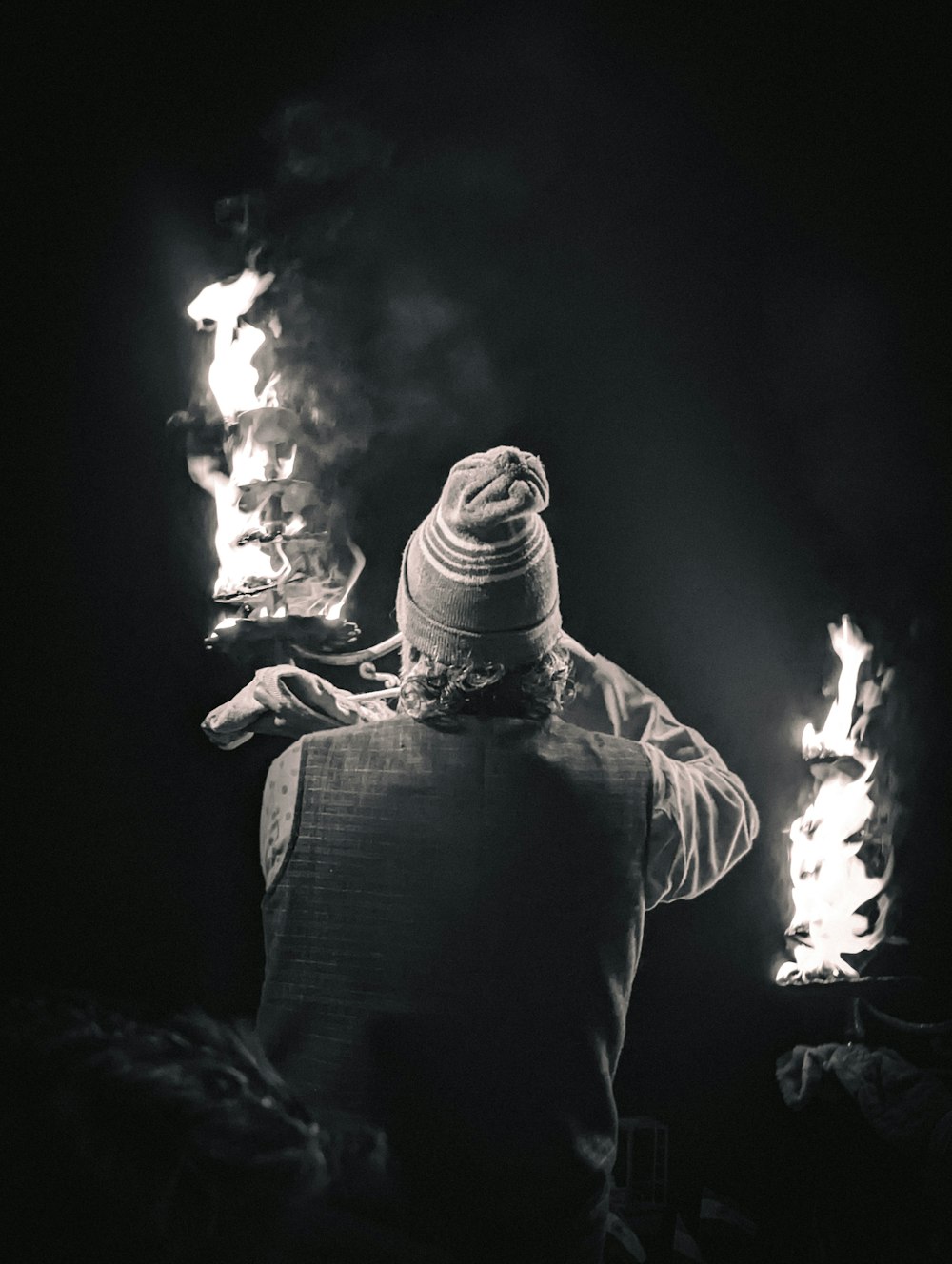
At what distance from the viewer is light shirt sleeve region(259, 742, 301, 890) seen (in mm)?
2295

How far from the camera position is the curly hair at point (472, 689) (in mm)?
2248

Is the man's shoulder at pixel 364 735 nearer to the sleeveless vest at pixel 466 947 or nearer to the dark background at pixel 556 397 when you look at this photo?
the sleeveless vest at pixel 466 947

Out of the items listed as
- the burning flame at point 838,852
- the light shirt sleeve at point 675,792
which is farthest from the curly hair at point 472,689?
the burning flame at point 838,852

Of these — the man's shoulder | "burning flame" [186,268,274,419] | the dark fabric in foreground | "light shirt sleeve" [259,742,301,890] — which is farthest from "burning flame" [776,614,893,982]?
"burning flame" [186,268,274,419]

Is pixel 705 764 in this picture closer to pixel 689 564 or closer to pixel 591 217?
pixel 689 564

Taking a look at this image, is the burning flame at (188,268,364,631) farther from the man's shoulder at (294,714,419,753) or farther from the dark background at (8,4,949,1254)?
the man's shoulder at (294,714,419,753)

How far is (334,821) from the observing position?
2.26m

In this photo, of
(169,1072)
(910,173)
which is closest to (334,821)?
(169,1072)

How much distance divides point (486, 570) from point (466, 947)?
80 cm

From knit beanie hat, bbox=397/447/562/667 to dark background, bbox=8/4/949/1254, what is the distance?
282 millimetres

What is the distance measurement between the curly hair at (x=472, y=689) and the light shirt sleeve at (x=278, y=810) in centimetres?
27

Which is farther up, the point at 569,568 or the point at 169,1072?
the point at 569,568

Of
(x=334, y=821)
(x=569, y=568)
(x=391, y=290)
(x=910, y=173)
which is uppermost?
(x=910, y=173)

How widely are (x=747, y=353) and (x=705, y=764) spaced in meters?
1.17
